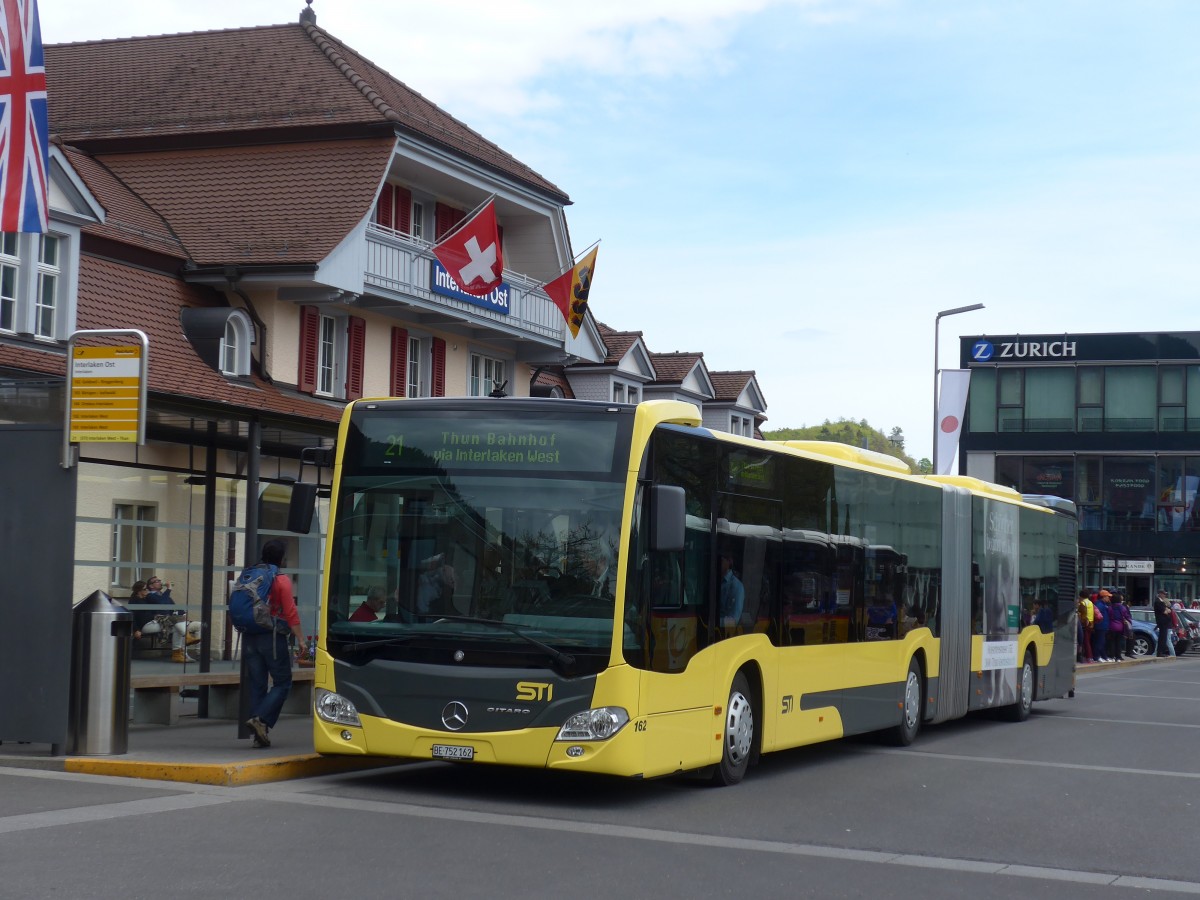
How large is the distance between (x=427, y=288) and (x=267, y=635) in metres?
19.1

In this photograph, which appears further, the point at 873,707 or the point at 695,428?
the point at 873,707

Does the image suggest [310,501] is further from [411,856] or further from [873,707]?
[873,707]

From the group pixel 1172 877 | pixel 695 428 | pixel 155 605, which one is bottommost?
pixel 1172 877

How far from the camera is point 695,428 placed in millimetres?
12961

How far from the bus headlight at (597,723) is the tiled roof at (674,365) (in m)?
40.9

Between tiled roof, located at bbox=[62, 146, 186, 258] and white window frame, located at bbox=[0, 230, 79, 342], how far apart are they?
0.78 meters

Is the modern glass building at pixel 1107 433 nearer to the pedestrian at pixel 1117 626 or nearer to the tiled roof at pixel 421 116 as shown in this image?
the pedestrian at pixel 1117 626

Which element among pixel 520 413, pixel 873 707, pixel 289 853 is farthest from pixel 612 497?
pixel 873 707

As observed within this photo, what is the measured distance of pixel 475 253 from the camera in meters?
30.2

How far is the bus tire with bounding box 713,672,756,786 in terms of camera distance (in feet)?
43.2

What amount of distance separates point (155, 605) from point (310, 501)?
16.5 ft

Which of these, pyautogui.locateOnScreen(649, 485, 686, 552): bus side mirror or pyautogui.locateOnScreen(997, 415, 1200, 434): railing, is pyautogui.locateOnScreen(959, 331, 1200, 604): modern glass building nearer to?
pyautogui.locateOnScreen(997, 415, 1200, 434): railing

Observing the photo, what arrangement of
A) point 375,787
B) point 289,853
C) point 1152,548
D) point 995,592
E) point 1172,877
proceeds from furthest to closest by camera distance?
1. point 1152,548
2. point 995,592
3. point 375,787
4. point 1172,877
5. point 289,853

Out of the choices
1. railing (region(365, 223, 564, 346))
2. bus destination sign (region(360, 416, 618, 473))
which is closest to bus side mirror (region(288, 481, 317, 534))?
bus destination sign (region(360, 416, 618, 473))
